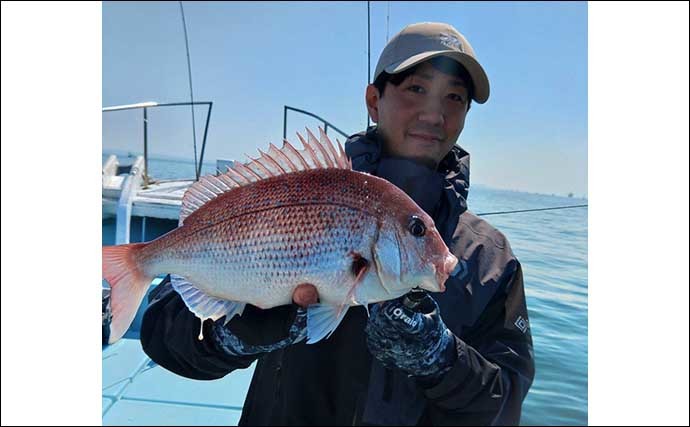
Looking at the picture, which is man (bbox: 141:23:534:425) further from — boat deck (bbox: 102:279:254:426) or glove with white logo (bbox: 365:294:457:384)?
boat deck (bbox: 102:279:254:426)

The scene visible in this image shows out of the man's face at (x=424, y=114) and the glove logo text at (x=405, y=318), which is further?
the man's face at (x=424, y=114)

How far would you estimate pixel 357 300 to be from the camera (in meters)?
0.62

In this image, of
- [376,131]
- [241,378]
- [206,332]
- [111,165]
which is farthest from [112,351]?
[111,165]

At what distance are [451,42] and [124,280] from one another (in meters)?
0.63

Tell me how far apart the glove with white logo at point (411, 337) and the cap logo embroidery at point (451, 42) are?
0.42m

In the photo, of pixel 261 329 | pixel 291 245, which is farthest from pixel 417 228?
pixel 261 329

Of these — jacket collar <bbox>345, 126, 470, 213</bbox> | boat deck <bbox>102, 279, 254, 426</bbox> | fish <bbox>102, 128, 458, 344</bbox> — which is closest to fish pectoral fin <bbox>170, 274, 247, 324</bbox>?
fish <bbox>102, 128, 458, 344</bbox>

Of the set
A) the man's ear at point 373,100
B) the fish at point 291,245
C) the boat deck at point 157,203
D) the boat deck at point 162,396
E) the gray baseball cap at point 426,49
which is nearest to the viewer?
the fish at point 291,245

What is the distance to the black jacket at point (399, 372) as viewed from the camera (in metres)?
0.84

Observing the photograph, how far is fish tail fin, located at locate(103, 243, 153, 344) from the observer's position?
68 centimetres

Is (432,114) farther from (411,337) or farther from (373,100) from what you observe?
(411,337)

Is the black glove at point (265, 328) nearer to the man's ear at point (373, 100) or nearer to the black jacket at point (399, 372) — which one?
the black jacket at point (399, 372)

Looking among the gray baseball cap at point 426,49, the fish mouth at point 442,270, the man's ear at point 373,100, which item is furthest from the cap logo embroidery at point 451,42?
the fish mouth at point 442,270

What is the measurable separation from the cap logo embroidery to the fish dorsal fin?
0.29m
